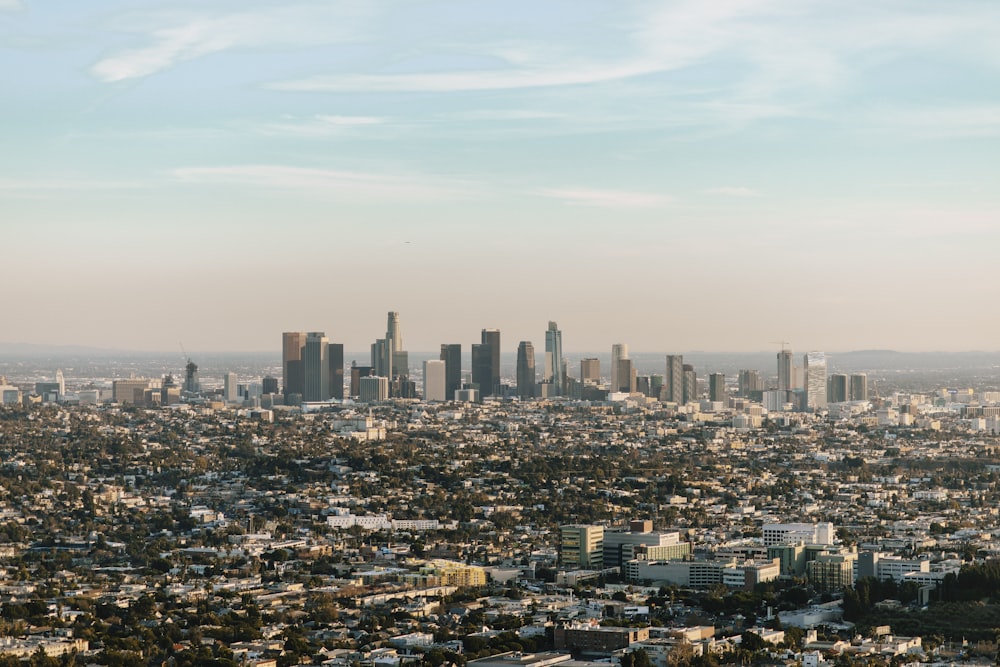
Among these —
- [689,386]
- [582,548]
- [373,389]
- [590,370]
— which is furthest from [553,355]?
[582,548]

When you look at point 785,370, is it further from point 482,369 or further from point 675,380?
point 482,369

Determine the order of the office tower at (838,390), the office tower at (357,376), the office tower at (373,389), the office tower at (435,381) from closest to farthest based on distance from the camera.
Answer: the office tower at (373,389) → the office tower at (357,376) → the office tower at (435,381) → the office tower at (838,390)

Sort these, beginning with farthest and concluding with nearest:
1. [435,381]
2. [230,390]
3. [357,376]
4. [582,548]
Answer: [357,376], [435,381], [230,390], [582,548]

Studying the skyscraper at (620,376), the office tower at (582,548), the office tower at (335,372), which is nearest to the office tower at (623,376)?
the skyscraper at (620,376)

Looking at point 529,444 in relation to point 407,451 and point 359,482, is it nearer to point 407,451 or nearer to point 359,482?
point 407,451

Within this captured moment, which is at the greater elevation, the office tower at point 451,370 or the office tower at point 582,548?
the office tower at point 451,370

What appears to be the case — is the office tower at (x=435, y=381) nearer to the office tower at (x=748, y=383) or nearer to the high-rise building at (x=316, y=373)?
the high-rise building at (x=316, y=373)
